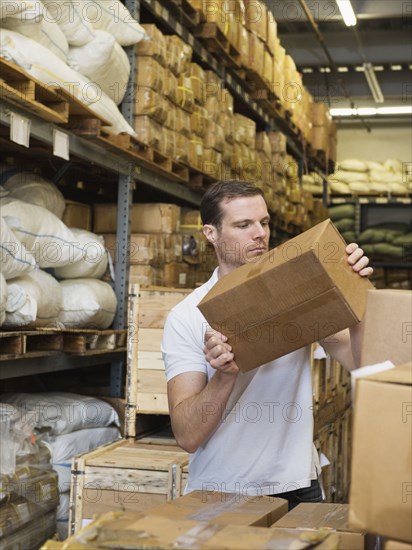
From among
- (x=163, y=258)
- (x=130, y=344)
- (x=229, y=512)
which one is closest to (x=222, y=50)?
(x=163, y=258)

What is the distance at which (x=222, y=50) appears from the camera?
7098 mm

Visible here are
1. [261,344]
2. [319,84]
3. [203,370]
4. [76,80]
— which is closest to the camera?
[261,344]

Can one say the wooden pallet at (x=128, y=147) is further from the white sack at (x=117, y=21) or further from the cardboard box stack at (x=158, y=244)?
the white sack at (x=117, y=21)

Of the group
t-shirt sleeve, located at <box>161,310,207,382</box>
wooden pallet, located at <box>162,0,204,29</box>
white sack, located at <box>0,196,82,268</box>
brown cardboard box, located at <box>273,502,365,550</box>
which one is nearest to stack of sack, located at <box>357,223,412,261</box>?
wooden pallet, located at <box>162,0,204,29</box>

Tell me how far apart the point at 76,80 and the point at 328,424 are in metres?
2.81

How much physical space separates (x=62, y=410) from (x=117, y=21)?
2.53 metres

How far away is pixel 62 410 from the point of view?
4.95 m

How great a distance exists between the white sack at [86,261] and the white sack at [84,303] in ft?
0.16

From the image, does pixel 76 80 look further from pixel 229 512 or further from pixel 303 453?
pixel 229 512

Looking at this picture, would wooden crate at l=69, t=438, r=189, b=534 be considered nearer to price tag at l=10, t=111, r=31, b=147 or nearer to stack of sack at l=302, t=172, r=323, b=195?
price tag at l=10, t=111, r=31, b=147

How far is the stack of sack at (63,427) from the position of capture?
182 inches

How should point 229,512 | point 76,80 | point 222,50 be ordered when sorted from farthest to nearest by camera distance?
1. point 222,50
2. point 76,80
3. point 229,512

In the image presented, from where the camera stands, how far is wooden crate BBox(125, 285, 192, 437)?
15.1 feet

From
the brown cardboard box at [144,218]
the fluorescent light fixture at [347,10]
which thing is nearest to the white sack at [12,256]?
the brown cardboard box at [144,218]
